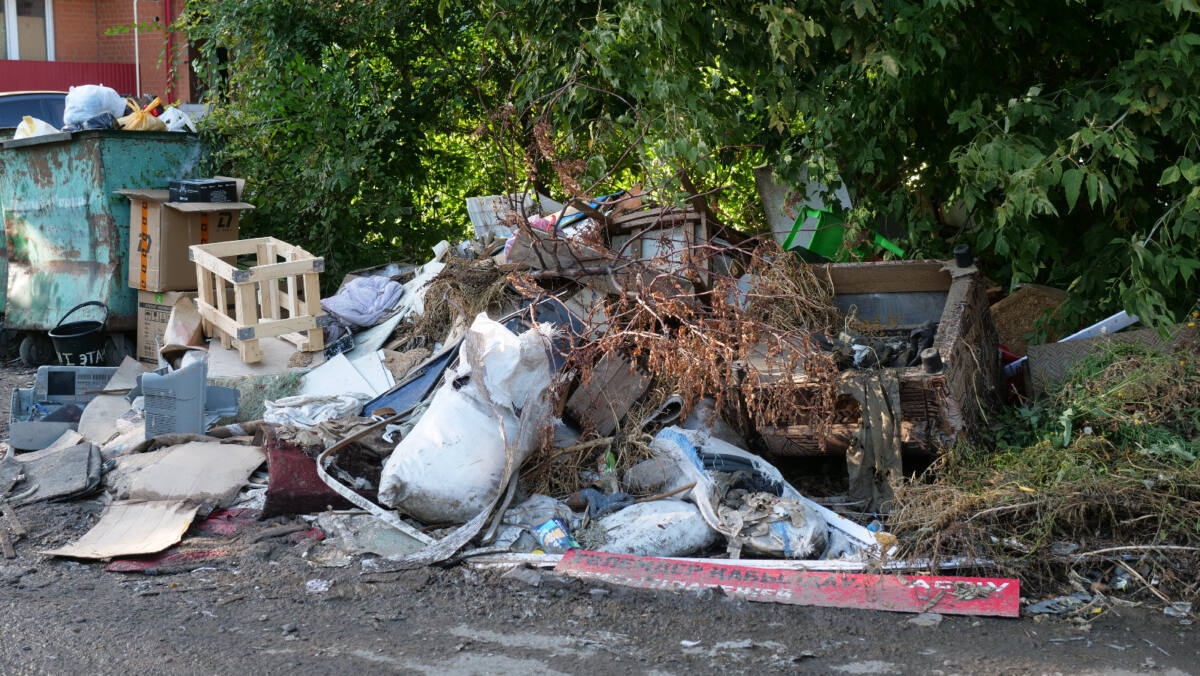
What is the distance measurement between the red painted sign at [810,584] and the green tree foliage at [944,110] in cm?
170

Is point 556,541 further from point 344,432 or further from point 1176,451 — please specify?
point 1176,451

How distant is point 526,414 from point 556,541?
58cm

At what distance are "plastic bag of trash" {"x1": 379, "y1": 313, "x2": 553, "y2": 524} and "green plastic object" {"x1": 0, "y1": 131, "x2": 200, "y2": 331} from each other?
4.59 meters

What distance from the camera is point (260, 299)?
6.75m

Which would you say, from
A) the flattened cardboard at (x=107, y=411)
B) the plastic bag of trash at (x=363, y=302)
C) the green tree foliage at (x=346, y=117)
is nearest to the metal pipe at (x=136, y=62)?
the green tree foliage at (x=346, y=117)

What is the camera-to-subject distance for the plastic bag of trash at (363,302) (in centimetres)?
712

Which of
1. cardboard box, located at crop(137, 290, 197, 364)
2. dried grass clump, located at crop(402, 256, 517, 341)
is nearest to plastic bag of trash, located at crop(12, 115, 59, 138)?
cardboard box, located at crop(137, 290, 197, 364)

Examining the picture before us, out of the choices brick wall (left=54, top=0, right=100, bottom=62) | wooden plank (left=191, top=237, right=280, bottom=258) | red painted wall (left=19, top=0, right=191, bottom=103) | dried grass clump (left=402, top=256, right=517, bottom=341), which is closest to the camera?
dried grass clump (left=402, top=256, right=517, bottom=341)

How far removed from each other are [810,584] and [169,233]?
18.5ft

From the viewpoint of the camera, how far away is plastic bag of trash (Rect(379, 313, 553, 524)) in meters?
4.41

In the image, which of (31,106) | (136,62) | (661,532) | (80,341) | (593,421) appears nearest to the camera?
(661,532)

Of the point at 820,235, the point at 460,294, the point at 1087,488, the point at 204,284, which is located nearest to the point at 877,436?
the point at 1087,488

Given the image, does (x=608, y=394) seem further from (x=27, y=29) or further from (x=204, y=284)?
(x=27, y=29)

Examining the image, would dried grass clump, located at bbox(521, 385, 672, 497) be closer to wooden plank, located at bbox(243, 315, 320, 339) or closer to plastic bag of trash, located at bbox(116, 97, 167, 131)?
wooden plank, located at bbox(243, 315, 320, 339)
